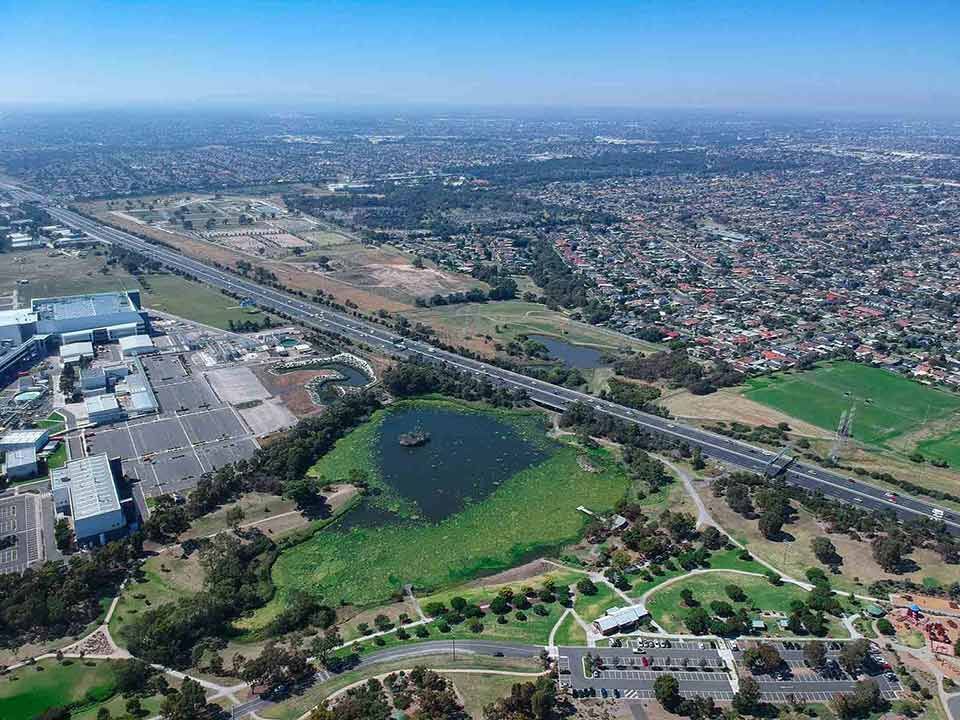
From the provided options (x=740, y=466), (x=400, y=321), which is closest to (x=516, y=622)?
(x=740, y=466)

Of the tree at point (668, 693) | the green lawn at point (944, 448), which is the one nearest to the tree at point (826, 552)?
the tree at point (668, 693)

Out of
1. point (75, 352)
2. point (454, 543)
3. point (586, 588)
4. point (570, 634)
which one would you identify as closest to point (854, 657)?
point (586, 588)

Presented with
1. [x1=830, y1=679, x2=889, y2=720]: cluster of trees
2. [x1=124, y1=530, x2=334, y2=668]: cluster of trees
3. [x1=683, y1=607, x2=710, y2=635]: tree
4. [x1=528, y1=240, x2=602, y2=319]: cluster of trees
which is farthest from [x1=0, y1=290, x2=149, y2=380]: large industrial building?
[x1=830, y1=679, x2=889, y2=720]: cluster of trees

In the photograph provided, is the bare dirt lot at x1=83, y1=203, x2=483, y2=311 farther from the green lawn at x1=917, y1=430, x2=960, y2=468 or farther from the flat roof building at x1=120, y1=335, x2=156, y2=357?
the green lawn at x1=917, y1=430, x2=960, y2=468

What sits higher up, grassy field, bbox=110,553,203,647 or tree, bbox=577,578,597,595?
tree, bbox=577,578,597,595

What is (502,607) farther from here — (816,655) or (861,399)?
(861,399)

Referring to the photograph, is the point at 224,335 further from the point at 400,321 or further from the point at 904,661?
the point at 904,661
